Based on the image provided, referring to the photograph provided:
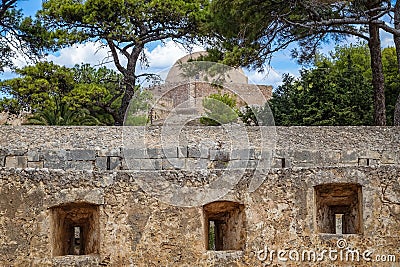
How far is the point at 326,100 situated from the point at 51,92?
821 centimetres

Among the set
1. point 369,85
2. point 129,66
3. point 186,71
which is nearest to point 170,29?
point 129,66

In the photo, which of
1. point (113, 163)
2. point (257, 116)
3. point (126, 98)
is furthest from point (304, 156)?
point (126, 98)

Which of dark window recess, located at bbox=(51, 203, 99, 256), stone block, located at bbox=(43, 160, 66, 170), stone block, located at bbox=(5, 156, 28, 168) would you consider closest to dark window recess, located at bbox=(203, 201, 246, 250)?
dark window recess, located at bbox=(51, 203, 99, 256)

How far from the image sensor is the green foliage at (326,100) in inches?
675

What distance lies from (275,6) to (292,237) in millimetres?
8250

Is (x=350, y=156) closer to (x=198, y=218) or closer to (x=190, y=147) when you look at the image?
(x=190, y=147)

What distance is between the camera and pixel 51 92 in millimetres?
16969

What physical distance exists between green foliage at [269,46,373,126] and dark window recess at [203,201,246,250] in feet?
35.5

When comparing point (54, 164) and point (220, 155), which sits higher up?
point (220, 155)

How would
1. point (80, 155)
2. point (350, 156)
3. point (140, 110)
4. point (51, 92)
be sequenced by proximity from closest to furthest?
point (80, 155) → point (350, 156) → point (140, 110) → point (51, 92)

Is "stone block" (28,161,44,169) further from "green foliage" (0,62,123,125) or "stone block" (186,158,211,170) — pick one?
"green foliage" (0,62,123,125)

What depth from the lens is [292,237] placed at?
6.02m

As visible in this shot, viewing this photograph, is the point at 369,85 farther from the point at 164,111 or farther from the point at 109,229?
the point at 109,229

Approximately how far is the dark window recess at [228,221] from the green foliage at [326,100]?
10.8 meters
